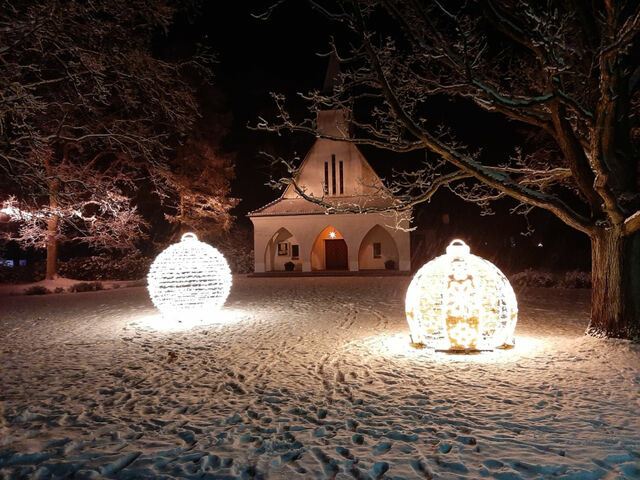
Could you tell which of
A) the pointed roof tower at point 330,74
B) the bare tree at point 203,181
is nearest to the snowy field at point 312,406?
the bare tree at point 203,181

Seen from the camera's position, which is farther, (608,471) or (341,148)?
(341,148)

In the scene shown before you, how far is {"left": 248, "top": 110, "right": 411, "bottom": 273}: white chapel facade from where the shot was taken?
25163 mm

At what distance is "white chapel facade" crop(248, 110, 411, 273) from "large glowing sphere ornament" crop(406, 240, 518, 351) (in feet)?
57.8

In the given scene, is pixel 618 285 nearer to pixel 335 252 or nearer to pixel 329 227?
pixel 329 227

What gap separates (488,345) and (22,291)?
2029 centimetres

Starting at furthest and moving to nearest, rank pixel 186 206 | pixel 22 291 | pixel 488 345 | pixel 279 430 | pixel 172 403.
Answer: pixel 186 206 → pixel 22 291 → pixel 488 345 → pixel 172 403 → pixel 279 430

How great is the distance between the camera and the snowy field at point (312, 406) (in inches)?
135

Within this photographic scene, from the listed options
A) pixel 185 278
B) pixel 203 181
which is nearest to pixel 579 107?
pixel 185 278

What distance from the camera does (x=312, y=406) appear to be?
184 inches

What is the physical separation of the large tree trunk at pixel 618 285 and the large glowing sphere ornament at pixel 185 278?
7.93 metres

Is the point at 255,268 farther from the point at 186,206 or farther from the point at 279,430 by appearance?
the point at 279,430

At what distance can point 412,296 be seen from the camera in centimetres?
684

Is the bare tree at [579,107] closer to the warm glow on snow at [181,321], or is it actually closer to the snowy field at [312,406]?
the snowy field at [312,406]

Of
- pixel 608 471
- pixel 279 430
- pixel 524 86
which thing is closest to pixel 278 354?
pixel 279 430
